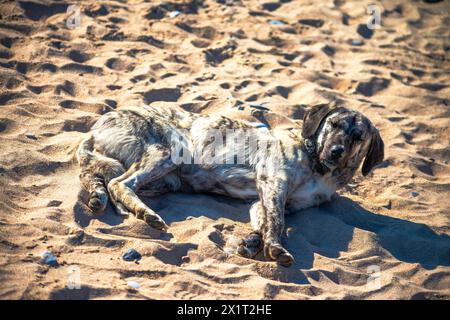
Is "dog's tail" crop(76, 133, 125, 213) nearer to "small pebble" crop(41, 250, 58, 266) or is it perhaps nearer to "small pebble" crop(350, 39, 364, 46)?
"small pebble" crop(41, 250, 58, 266)

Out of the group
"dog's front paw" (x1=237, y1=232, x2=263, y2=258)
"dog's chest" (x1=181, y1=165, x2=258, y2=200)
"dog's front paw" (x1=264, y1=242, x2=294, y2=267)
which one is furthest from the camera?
"dog's chest" (x1=181, y1=165, x2=258, y2=200)

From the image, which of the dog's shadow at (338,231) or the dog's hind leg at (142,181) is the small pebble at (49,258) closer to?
the dog's hind leg at (142,181)

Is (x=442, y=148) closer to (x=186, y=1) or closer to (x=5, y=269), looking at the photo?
(x=186, y=1)

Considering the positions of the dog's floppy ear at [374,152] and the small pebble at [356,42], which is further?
the small pebble at [356,42]

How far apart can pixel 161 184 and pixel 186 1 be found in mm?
4738

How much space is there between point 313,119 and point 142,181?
1.72 meters

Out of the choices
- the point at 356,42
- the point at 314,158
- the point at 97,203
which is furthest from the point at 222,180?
the point at 356,42

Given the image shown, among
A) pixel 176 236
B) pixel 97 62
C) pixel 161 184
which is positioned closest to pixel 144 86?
pixel 97 62

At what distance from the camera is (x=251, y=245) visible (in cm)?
514

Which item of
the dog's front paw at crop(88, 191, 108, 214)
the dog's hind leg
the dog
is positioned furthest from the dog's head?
the dog's front paw at crop(88, 191, 108, 214)

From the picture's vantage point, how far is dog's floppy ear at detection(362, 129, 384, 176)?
5969 millimetres

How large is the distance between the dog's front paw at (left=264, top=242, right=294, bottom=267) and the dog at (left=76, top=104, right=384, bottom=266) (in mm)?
526

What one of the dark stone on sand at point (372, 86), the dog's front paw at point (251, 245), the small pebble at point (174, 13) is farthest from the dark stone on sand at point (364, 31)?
the dog's front paw at point (251, 245)

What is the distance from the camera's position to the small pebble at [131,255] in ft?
15.4
